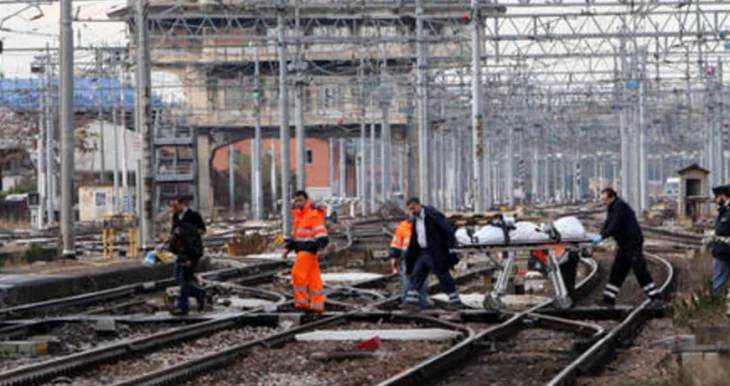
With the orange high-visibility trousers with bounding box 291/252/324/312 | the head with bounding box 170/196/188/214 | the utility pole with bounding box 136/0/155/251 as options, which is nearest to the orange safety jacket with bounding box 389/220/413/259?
the orange high-visibility trousers with bounding box 291/252/324/312

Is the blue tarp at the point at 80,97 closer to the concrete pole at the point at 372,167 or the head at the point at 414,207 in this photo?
the concrete pole at the point at 372,167

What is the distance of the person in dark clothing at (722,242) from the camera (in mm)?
17938

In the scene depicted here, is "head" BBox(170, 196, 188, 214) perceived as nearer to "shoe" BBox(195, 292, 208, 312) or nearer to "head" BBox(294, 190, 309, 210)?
"shoe" BBox(195, 292, 208, 312)

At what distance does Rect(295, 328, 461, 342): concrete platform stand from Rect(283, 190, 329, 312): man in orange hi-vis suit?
2.61 m

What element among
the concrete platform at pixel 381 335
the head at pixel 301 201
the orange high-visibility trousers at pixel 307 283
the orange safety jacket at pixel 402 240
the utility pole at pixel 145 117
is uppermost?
the utility pole at pixel 145 117

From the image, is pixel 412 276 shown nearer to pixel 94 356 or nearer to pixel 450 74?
pixel 94 356

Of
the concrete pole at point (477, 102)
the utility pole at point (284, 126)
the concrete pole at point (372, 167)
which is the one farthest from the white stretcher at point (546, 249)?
the concrete pole at point (372, 167)

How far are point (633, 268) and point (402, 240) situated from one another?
10.1 feet

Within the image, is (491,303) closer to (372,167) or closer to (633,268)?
(633,268)

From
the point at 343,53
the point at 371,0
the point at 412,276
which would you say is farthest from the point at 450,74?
the point at 412,276

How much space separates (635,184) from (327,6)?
22962 mm

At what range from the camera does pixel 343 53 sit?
85.6m

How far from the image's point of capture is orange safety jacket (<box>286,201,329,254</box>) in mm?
18766

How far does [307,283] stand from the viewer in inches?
747
